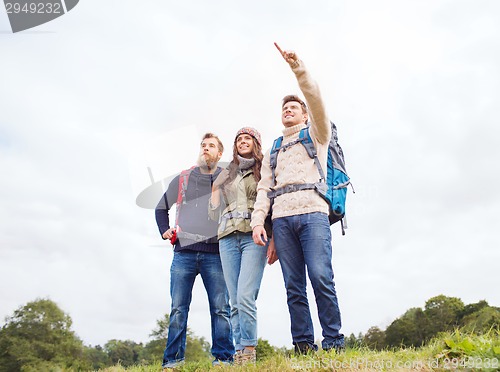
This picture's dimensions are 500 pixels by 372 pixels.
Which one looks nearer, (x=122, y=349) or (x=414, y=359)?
(x=414, y=359)

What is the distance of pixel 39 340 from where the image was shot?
139ft

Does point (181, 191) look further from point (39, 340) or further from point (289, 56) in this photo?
point (39, 340)

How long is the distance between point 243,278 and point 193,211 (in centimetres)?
147

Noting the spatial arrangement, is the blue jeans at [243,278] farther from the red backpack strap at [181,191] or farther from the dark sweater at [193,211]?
the red backpack strap at [181,191]

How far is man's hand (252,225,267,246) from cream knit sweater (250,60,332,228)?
64mm

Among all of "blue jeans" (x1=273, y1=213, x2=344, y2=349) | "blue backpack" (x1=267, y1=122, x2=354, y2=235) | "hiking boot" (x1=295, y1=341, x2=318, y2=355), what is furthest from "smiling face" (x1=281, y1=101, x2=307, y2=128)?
"hiking boot" (x1=295, y1=341, x2=318, y2=355)

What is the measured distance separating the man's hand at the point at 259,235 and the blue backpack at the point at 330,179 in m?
0.42

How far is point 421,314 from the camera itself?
38906mm

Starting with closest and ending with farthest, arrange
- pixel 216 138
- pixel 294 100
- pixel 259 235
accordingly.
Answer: pixel 259 235 < pixel 294 100 < pixel 216 138

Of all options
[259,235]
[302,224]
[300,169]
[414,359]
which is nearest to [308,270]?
[302,224]

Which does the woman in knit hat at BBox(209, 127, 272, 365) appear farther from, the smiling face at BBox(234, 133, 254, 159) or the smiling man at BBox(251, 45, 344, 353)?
the smiling man at BBox(251, 45, 344, 353)

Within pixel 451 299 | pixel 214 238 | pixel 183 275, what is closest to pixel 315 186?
pixel 214 238

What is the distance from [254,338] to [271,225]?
1.34 meters

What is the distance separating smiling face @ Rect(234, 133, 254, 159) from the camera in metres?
6.32
